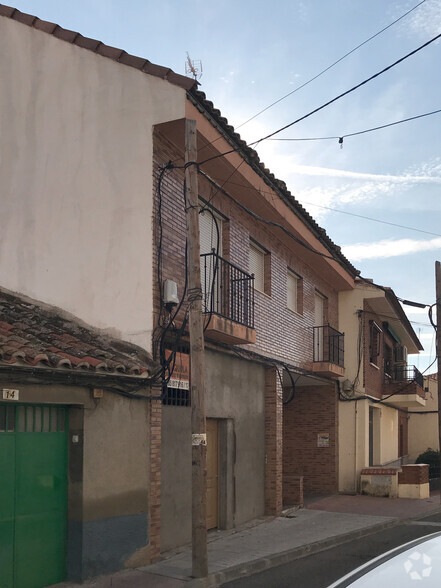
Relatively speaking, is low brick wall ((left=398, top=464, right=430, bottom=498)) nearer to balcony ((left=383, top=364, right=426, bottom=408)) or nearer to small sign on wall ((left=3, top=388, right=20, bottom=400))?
balcony ((left=383, top=364, right=426, bottom=408))

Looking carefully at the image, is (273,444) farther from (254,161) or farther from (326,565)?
(254,161)

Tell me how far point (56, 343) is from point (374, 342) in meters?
16.8

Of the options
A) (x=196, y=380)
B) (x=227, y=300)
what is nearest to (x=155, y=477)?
(x=196, y=380)

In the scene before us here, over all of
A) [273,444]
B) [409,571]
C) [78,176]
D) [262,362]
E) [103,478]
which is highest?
[78,176]

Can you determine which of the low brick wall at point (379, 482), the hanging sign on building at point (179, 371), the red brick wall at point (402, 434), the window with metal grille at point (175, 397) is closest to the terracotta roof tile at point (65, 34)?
the hanging sign on building at point (179, 371)

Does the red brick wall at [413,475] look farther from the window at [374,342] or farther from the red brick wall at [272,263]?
the red brick wall at [272,263]

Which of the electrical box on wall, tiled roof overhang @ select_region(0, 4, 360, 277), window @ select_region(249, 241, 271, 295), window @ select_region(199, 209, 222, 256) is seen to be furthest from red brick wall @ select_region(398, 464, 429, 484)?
the electrical box on wall

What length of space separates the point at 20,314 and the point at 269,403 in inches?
289

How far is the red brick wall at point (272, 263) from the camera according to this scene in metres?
10.6

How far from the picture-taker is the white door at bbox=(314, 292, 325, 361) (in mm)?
18266

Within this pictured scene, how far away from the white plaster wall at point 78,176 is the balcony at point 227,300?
5.97 feet

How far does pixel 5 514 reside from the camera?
296 inches

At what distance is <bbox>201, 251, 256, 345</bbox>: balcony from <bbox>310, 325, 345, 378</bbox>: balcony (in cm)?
521

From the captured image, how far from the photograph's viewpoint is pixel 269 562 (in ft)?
31.8
